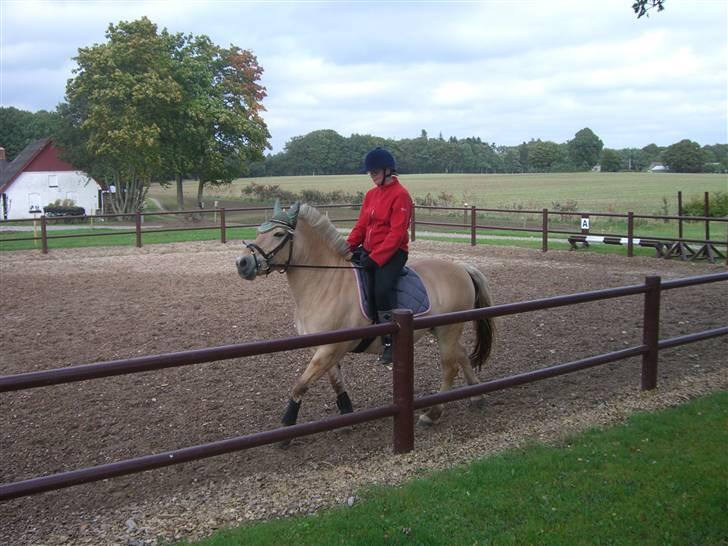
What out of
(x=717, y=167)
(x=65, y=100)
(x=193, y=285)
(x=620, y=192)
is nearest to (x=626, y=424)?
(x=193, y=285)

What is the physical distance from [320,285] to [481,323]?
1.83 meters

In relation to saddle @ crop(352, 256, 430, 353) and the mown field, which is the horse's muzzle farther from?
the mown field

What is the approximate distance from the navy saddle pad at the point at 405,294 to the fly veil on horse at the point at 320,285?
0.05 meters

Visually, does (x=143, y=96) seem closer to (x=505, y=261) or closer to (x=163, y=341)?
(x=505, y=261)

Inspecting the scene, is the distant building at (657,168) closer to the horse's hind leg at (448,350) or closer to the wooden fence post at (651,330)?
the wooden fence post at (651,330)

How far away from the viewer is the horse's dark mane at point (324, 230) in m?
6.26

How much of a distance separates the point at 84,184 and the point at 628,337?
4830 centimetres

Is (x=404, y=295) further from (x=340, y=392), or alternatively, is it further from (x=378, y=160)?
(x=378, y=160)

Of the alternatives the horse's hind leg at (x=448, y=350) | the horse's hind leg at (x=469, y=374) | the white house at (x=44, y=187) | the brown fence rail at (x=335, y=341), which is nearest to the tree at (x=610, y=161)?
the white house at (x=44, y=187)

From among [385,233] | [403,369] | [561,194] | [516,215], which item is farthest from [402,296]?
[561,194]

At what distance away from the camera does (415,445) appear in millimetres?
5680

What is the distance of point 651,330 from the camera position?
270 inches

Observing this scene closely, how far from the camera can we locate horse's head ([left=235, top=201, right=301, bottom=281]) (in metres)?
5.82

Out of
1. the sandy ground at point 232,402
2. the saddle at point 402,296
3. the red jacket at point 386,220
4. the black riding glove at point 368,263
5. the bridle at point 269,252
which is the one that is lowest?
the sandy ground at point 232,402
